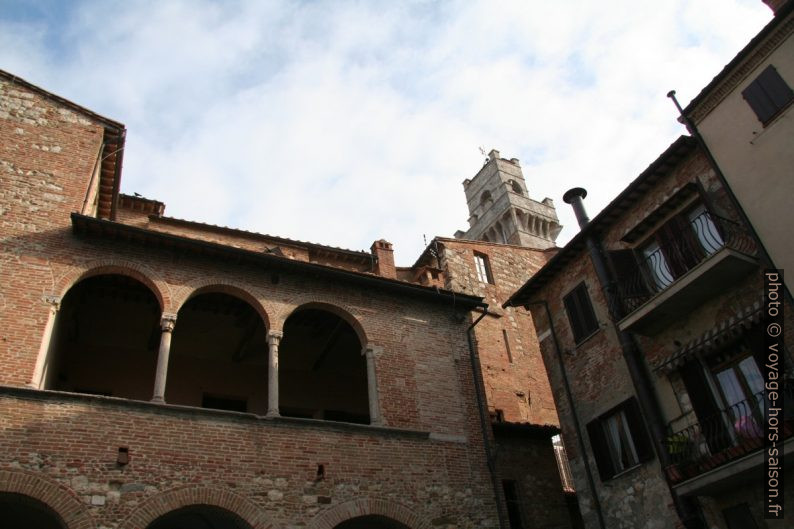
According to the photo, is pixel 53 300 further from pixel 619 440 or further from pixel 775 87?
pixel 775 87

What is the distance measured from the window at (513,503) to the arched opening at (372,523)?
13.4 feet

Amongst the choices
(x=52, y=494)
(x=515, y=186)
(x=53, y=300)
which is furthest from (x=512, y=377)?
(x=515, y=186)

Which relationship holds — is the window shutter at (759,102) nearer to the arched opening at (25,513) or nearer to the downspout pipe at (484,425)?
the downspout pipe at (484,425)

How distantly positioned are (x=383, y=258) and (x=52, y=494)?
45.5ft

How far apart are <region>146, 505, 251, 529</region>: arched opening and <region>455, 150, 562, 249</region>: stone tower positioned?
41.7m

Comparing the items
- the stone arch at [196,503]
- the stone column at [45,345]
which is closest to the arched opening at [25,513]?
the stone arch at [196,503]

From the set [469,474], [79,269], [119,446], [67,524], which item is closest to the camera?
[67,524]

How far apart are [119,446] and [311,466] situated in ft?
10.8

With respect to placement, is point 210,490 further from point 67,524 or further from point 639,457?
point 639,457

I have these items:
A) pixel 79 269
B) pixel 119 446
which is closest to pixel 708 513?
pixel 119 446

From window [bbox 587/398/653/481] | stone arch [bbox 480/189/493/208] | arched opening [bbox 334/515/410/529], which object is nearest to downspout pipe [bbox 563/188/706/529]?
window [bbox 587/398/653/481]

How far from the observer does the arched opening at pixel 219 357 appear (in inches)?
585

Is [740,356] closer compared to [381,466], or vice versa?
[740,356]

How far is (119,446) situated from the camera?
10.3m
